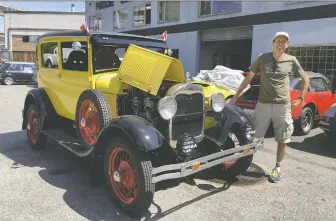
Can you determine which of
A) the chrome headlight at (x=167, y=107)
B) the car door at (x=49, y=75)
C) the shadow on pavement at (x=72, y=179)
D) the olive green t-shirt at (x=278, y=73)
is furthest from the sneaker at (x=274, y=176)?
the car door at (x=49, y=75)

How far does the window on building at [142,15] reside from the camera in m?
19.4

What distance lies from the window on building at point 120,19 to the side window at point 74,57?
56.7 feet

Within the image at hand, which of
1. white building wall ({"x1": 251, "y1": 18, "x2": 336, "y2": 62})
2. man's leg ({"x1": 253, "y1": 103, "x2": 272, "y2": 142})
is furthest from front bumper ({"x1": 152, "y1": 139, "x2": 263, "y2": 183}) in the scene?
white building wall ({"x1": 251, "y1": 18, "x2": 336, "y2": 62})

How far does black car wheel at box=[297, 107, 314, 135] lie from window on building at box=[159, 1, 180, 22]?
11251 mm

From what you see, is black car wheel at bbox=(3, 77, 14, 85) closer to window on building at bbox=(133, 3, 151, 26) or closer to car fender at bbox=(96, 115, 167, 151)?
window on building at bbox=(133, 3, 151, 26)

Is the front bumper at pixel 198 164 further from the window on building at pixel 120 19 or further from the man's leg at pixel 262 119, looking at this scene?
the window on building at pixel 120 19

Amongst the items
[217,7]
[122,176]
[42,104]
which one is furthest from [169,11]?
[122,176]

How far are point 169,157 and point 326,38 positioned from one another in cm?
998

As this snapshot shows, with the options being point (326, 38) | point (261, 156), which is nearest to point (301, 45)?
point (326, 38)

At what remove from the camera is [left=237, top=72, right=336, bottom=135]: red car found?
7.09 metres

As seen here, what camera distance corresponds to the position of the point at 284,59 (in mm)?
4203

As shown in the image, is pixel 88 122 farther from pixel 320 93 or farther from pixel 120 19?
pixel 120 19

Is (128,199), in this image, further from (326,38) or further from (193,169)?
(326,38)

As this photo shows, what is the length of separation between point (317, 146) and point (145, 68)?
172 inches
